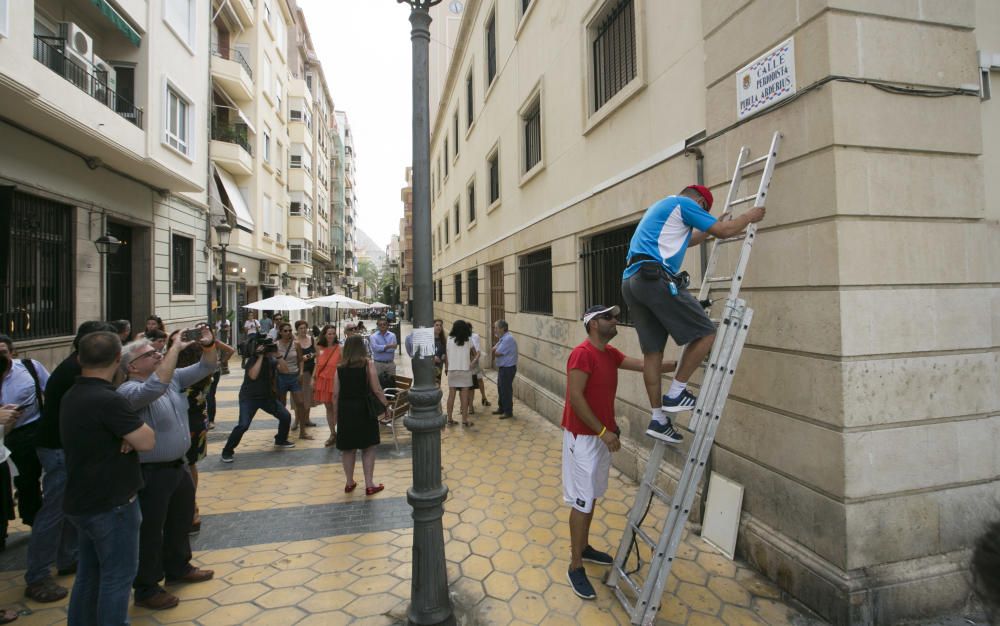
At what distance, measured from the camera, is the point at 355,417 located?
4918 mm

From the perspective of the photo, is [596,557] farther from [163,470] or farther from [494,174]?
[494,174]

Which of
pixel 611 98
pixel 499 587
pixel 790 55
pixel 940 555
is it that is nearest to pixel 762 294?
pixel 790 55

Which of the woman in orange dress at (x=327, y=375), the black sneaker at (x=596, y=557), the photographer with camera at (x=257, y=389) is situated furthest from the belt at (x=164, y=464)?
the woman in orange dress at (x=327, y=375)

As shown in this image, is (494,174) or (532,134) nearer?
(532,134)

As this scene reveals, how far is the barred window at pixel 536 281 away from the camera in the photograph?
338 inches

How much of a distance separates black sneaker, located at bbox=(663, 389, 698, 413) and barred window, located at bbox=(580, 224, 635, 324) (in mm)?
2536

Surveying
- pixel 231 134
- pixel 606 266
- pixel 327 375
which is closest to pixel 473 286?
pixel 327 375

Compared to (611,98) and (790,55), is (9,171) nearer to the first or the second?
(611,98)

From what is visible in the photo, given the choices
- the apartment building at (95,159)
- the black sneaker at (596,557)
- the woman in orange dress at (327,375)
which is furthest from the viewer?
the apartment building at (95,159)

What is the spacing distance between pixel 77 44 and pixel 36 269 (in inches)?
181

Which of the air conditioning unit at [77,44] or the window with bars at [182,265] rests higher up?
the air conditioning unit at [77,44]

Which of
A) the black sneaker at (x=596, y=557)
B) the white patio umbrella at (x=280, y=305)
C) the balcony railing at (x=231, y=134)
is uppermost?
the balcony railing at (x=231, y=134)

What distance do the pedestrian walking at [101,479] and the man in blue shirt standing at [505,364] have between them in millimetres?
5823

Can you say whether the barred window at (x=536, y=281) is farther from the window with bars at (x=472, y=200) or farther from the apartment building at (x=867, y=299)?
the window with bars at (x=472, y=200)
